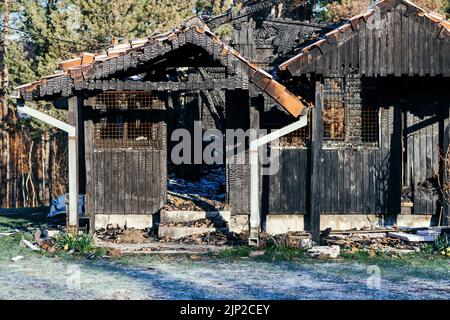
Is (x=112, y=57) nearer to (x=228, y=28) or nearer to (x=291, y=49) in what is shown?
(x=291, y=49)

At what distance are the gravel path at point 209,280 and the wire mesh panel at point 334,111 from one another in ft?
11.8

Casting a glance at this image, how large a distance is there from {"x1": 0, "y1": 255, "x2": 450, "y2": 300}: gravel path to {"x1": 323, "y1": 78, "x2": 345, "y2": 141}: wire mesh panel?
142 inches

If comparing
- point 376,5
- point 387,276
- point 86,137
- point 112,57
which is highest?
point 376,5

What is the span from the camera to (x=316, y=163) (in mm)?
13953

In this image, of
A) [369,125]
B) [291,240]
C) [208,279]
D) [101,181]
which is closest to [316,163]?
[291,240]

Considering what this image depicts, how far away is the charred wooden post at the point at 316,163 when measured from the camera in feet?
45.2

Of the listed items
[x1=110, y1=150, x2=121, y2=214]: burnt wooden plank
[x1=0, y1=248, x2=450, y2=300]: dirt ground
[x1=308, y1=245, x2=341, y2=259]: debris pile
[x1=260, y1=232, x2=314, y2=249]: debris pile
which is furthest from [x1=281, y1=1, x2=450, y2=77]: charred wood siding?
[x1=110, y1=150, x2=121, y2=214]: burnt wooden plank

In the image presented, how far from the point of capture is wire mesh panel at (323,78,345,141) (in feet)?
49.5

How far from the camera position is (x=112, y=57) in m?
13.3

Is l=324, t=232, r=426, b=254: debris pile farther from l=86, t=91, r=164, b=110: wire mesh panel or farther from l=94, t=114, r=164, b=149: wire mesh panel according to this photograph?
l=86, t=91, r=164, b=110: wire mesh panel

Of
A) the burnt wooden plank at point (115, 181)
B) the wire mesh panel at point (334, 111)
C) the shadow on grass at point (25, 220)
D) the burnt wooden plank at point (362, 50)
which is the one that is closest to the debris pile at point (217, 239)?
the burnt wooden plank at point (115, 181)

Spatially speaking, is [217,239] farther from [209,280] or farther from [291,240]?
[209,280]
